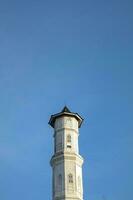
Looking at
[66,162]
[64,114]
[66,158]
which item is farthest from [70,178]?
[64,114]

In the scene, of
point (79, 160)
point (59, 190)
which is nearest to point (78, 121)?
point (79, 160)

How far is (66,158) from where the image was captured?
65.2 metres

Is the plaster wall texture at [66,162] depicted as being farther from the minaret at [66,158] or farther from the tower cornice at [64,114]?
the tower cornice at [64,114]

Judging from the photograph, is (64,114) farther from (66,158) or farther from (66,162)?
(66,162)

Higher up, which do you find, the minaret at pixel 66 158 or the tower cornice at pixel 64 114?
the tower cornice at pixel 64 114

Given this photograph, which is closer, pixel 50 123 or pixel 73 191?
pixel 73 191

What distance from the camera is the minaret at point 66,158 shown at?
6294 cm

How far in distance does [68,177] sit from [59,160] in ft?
9.98

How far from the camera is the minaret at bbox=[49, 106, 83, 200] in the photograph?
62.9m

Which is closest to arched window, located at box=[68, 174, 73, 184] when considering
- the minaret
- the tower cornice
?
the minaret

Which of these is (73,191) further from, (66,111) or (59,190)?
(66,111)

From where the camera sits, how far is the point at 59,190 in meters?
63.1

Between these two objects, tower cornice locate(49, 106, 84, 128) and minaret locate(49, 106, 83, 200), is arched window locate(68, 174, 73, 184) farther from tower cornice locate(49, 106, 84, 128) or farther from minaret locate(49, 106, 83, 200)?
tower cornice locate(49, 106, 84, 128)

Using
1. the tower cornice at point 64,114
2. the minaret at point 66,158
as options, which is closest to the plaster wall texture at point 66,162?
the minaret at point 66,158
